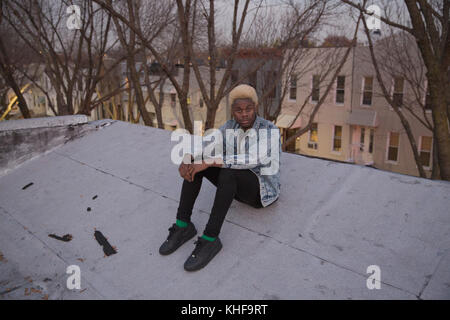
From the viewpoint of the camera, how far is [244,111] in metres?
2.72

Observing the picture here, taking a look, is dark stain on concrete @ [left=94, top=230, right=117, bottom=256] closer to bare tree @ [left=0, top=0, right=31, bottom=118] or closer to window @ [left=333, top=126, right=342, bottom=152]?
bare tree @ [left=0, top=0, right=31, bottom=118]

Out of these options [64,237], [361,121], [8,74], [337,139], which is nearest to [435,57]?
[64,237]

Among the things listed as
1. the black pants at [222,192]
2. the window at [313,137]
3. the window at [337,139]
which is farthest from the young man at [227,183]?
the window at [313,137]

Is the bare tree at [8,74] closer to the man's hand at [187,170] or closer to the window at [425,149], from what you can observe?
the man's hand at [187,170]

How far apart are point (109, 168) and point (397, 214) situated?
2.93 meters

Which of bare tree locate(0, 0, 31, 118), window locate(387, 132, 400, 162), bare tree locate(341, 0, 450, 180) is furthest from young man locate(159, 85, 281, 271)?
window locate(387, 132, 400, 162)

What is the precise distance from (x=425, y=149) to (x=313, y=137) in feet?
15.6

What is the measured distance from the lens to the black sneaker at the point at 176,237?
2.52 metres

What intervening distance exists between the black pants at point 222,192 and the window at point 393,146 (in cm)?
1372

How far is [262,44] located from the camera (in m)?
9.09

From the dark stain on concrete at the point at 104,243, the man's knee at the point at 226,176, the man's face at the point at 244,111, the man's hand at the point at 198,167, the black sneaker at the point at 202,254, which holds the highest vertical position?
the man's face at the point at 244,111

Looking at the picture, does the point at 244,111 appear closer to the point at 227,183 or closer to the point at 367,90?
the point at 227,183

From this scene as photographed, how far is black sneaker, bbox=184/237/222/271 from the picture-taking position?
231cm
